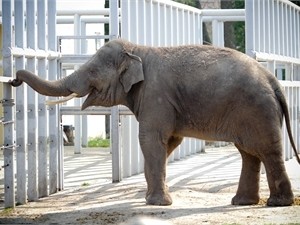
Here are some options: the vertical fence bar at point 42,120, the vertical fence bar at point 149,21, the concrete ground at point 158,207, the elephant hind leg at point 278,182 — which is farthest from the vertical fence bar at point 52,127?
the elephant hind leg at point 278,182

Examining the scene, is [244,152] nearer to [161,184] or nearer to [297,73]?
[161,184]

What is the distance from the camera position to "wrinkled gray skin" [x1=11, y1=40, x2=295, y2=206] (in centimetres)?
1212

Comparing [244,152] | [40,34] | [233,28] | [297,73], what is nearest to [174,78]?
[244,152]

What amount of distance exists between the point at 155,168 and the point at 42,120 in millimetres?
2311

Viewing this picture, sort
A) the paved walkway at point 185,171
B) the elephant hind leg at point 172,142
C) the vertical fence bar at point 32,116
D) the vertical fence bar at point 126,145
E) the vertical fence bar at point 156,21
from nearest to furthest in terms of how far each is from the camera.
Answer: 1. the elephant hind leg at point 172,142
2. the vertical fence bar at point 32,116
3. the paved walkway at point 185,171
4. the vertical fence bar at point 126,145
5. the vertical fence bar at point 156,21

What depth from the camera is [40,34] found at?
46.0 feet

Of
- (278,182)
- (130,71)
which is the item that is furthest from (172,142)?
(278,182)

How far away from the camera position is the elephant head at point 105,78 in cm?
1248

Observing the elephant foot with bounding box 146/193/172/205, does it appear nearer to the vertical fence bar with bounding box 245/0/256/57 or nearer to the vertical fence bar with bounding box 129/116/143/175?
the vertical fence bar with bounding box 129/116/143/175

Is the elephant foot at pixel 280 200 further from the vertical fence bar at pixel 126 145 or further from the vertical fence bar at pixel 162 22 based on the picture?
the vertical fence bar at pixel 162 22

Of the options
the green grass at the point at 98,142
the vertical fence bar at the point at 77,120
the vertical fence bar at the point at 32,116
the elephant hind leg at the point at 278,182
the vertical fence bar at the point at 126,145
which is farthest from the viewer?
the green grass at the point at 98,142

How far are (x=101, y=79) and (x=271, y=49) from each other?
5.97 meters

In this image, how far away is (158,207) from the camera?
39.6 feet

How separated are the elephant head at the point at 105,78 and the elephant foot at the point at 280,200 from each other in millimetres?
2160
